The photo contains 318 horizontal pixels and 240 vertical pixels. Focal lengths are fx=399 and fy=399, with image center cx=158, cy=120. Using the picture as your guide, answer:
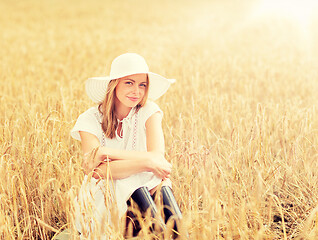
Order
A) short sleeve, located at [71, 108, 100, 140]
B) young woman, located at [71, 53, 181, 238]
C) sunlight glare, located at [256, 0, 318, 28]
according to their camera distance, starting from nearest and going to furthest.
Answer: young woman, located at [71, 53, 181, 238]
short sleeve, located at [71, 108, 100, 140]
sunlight glare, located at [256, 0, 318, 28]

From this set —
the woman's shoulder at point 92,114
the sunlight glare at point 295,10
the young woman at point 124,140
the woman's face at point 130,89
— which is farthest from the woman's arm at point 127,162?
the sunlight glare at point 295,10

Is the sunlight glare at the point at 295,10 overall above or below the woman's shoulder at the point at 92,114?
above

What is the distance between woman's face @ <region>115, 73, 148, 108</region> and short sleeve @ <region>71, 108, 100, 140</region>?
0.16m

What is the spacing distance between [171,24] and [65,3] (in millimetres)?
7052

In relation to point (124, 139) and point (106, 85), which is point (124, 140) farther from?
point (106, 85)

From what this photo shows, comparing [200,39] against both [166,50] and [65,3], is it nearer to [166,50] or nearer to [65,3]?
[166,50]

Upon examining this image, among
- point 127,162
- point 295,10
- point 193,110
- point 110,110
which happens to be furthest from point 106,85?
point 295,10

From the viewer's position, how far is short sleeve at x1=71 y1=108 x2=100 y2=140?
190 centimetres

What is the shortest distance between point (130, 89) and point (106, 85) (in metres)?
0.16

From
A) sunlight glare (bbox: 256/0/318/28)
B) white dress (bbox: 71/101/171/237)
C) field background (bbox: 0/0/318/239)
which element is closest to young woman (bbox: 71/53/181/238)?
white dress (bbox: 71/101/171/237)

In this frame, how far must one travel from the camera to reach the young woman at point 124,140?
1.76 metres

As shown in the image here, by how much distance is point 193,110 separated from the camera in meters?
2.47

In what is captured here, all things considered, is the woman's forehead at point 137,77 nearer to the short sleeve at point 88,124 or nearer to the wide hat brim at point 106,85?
the wide hat brim at point 106,85

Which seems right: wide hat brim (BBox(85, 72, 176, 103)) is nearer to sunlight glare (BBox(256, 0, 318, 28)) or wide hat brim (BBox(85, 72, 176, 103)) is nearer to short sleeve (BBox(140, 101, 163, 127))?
short sleeve (BBox(140, 101, 163, 127))
